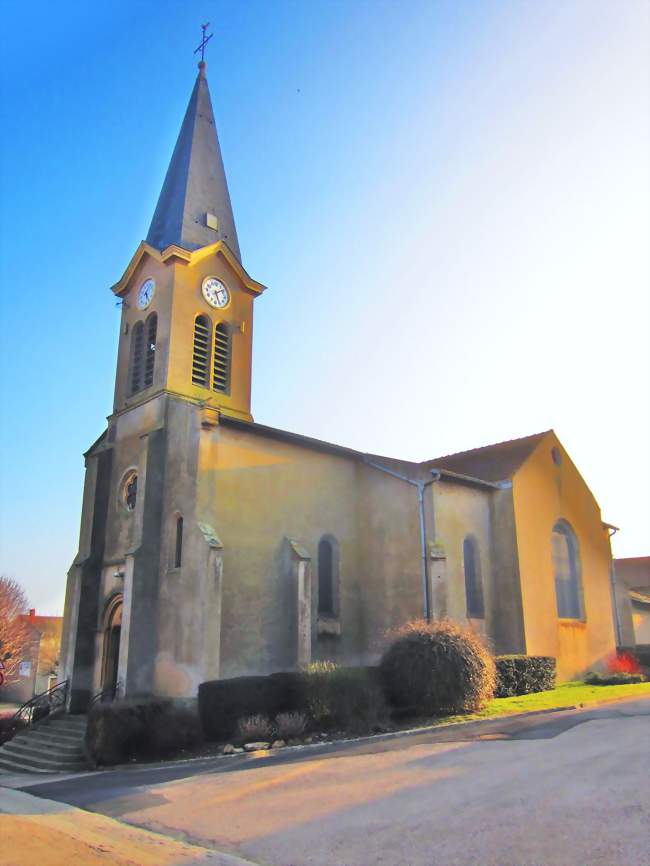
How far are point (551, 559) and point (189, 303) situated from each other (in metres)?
15.3

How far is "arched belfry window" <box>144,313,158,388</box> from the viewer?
74.2 ft

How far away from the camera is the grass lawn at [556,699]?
613 inches

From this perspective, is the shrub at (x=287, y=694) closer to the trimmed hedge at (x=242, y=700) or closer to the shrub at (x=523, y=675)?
the trimmed hedge at (x=242, y=700)

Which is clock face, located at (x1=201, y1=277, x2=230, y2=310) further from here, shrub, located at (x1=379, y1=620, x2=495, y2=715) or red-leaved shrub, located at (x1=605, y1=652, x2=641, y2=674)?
red-leaved shrub, located at (x1=605, y1=652, x2=641, y2=674)

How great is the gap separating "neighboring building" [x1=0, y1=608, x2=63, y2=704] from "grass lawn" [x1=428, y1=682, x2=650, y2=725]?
33.3 meters

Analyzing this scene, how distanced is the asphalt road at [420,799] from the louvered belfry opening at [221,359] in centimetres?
1241

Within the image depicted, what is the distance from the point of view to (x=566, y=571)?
83.8 ft

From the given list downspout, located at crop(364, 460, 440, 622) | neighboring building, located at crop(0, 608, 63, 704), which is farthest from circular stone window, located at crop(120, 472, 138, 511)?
neighboring building, located at crop(0, 608, 63, 704)

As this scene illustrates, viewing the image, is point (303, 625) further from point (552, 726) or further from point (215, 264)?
point (215, 264)

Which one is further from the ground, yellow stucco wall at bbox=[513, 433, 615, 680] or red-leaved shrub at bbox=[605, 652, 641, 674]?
yellow stucco wall at bbox=[513, 433, 615, 680]

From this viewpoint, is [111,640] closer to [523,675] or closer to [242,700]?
[242,700]

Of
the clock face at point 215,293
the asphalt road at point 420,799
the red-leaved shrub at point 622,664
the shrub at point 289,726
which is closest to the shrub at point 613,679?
the red-leaved shrub at point 622,664

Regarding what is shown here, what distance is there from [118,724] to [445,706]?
730cm

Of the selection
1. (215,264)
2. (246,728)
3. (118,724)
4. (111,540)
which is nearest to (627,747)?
(246,728)
